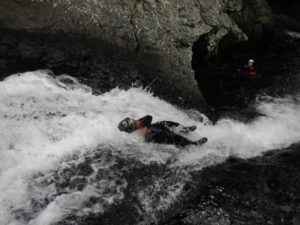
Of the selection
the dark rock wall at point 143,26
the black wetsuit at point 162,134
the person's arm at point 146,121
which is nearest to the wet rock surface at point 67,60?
the dark rock wall at point 143,26

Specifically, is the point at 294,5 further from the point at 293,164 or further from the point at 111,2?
the point at 293,164

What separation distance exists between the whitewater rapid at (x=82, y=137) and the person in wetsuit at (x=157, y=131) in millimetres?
203

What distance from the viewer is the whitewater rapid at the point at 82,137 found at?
6.88m

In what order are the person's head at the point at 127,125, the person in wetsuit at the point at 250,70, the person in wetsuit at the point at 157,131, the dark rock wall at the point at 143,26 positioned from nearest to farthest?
the person's head at the point at 127,125 < the person in wetsuit at the point at 157,131 < the dark rock wall at the point at 143,26 < the person in wetsuit at the point at 250,70

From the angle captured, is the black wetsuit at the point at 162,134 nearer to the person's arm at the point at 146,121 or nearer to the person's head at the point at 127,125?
the person's arm at the point at 146,121

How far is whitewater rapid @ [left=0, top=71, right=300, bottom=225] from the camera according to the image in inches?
271

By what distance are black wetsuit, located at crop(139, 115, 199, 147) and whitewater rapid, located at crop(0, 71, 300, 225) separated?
0.67ft

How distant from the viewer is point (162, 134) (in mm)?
8852

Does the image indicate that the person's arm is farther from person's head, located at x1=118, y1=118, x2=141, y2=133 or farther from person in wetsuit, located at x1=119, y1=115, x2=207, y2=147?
person's head, located at x1=118, y1=118, x2=141, y2=133

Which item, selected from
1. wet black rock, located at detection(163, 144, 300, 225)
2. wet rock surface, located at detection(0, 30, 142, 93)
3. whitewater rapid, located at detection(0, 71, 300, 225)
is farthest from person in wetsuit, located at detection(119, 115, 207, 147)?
wet rock surface, located at detection(0, 30, 142, 93)

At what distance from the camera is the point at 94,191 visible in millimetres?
7125

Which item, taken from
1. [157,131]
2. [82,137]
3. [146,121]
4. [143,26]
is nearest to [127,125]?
Result: [146,121]

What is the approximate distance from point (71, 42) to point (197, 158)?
5.52m

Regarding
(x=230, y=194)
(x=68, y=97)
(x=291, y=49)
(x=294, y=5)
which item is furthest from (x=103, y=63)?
(x=294, y=5)
